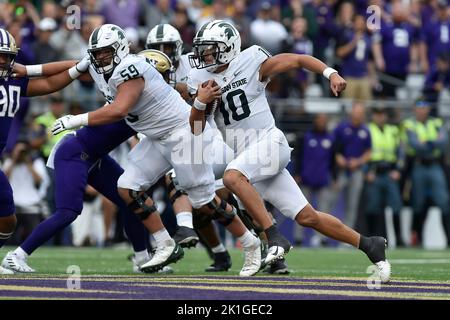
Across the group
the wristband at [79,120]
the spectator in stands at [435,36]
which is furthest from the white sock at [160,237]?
the spectator in stands at [435,36]

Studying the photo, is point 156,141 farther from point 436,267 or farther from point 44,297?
point 436,267

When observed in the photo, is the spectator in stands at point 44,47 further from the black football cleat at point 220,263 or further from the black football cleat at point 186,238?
the black football cleat at point 186,238

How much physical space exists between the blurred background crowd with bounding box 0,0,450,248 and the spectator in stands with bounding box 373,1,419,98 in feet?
0.07

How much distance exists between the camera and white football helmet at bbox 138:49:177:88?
8781mm

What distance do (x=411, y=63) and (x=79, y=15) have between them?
5273 mm

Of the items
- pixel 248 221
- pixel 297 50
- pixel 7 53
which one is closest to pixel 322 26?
pixel 297 50

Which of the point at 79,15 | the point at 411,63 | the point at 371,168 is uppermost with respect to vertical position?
the point at 79,15

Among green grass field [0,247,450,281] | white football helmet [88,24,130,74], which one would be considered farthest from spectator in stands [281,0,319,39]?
white football helmet [88,24,130,74]

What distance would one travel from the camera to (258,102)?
317 inches

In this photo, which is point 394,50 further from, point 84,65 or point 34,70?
point 34,70

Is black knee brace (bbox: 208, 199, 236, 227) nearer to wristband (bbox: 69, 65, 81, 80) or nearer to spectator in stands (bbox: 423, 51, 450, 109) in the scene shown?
wristband (bbox: 69, 65, 81, 80)

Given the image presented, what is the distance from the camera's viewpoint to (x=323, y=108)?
1623 cm
